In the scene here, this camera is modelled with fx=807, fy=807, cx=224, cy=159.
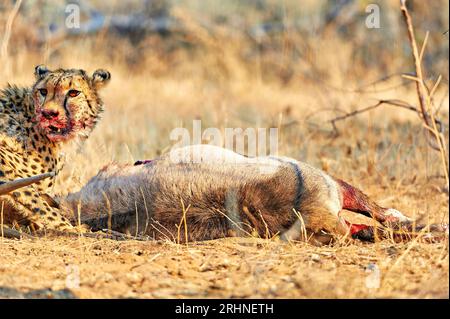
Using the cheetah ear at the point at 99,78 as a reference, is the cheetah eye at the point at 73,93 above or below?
below

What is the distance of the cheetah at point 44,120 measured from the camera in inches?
183

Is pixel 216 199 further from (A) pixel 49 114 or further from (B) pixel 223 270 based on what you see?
(A) pixel 49 114

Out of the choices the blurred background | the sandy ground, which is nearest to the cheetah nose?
the sandy ground

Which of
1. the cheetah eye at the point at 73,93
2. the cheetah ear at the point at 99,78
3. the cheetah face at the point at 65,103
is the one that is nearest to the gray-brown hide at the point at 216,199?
the cheetah face at the point at 65,103

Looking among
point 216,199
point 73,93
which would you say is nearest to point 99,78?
point 73,93

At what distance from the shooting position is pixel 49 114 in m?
4.72

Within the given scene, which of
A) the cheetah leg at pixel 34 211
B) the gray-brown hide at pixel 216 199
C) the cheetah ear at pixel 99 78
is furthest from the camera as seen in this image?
the cheetah ear at pixel 99 78

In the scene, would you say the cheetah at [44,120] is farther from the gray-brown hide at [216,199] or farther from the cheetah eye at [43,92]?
the gray-brown hide at [216,199]

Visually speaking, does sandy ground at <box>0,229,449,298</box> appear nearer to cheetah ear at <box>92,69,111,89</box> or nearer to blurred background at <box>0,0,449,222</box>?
cheetah ear at <box>92,69,111,89</box>

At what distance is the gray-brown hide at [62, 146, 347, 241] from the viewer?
4043mm

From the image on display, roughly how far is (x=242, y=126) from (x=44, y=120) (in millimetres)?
3675

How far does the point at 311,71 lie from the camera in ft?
34.3

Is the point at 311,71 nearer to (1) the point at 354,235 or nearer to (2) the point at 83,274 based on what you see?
(1) the point at 354,235
